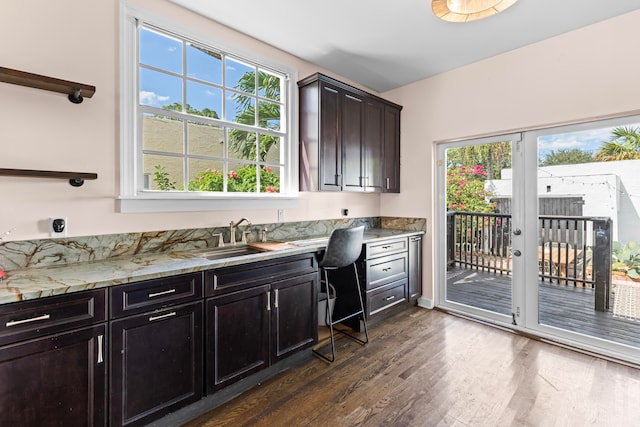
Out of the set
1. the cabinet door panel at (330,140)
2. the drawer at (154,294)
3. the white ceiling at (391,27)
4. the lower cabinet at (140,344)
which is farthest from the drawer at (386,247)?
the white ceiling at (391,27)

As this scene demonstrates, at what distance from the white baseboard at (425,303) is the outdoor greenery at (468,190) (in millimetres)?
1138

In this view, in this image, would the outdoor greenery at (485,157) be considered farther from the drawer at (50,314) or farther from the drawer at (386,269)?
the drawer at (50,314)

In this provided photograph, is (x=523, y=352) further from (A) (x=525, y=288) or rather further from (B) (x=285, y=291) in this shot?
(B) (x=285, y=291)

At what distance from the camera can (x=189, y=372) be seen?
1766 mm

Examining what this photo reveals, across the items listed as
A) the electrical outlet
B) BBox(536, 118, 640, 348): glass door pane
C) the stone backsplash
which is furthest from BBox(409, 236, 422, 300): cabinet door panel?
the electrical outlet

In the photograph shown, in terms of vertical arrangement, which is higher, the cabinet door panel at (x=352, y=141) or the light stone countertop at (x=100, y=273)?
the cabinet door panel at (x=352, y=141)

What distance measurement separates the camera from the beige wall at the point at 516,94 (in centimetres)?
240

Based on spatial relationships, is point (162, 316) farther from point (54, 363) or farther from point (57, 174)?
point (57, 174)

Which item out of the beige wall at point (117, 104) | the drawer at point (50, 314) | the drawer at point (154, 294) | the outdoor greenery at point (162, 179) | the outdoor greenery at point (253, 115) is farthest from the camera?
the outdoor greenery at point (253, 115)

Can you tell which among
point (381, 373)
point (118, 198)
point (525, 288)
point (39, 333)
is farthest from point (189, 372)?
point (525, 288)

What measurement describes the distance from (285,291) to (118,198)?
4.31 ft

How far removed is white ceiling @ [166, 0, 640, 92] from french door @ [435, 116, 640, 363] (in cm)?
87

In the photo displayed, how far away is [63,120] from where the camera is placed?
1.84m

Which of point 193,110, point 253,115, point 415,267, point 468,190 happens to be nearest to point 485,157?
point 468,190
